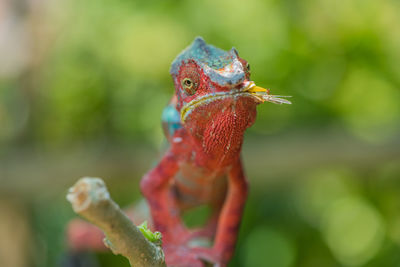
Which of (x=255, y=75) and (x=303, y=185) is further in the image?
(x=303, y=185)

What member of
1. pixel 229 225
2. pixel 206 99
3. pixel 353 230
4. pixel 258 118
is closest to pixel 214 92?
pixel 206 99

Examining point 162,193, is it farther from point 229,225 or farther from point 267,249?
point 267,249

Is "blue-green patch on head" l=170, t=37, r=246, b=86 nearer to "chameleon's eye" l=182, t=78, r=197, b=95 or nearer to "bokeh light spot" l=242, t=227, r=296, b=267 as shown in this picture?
"chameleon's eye" l=182, t=78, r=197, b=95

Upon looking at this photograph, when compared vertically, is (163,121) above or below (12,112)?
above

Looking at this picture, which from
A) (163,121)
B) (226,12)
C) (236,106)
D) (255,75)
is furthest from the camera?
(226,12)

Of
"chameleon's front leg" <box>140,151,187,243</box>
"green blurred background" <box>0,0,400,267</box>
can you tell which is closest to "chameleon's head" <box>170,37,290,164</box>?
"chameleon's front leg" <box>140,151,187,243</box>

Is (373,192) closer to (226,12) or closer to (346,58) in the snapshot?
(346,58)

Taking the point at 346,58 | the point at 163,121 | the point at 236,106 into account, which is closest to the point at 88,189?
the point at 236,106

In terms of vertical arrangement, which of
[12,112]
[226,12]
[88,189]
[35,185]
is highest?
[88,189]
